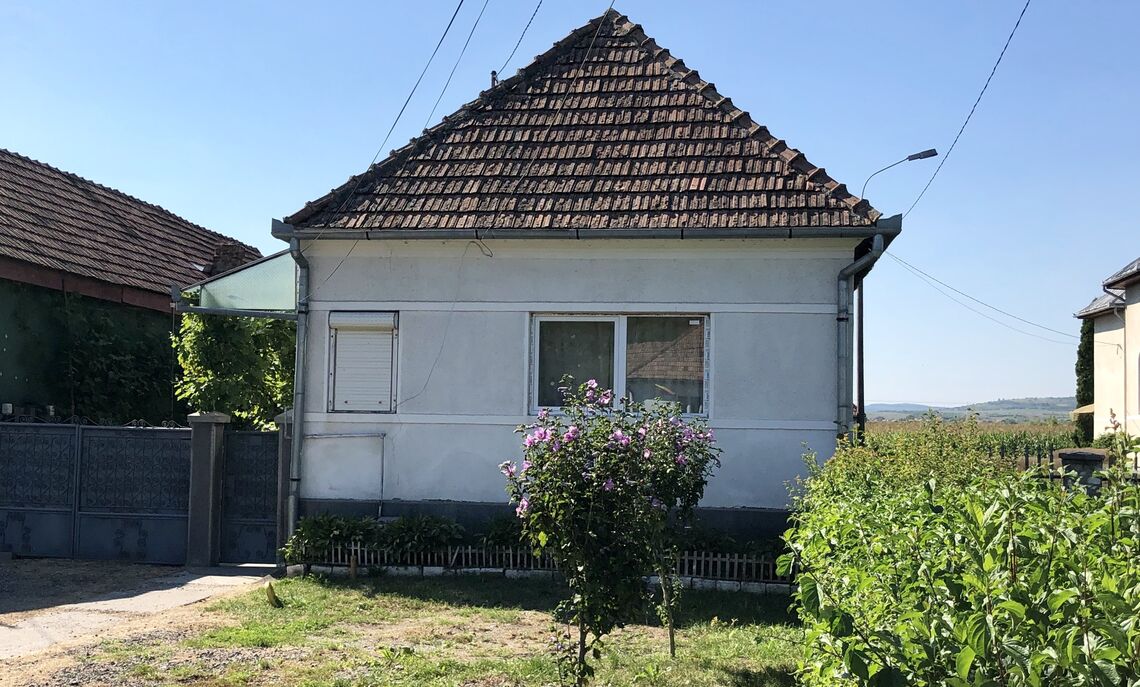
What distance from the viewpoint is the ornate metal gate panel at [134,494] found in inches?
486

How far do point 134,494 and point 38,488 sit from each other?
1251 mm

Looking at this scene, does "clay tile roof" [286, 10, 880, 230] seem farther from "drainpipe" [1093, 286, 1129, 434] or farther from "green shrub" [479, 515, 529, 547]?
"drainpipe" [1093, 286, 1129, 434]

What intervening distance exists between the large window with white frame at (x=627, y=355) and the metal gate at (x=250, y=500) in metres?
3.39

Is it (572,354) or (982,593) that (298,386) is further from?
(982,593)

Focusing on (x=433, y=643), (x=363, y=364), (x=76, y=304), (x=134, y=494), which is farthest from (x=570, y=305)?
(x=76, y=304)

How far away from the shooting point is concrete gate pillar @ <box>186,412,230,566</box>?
475 inches

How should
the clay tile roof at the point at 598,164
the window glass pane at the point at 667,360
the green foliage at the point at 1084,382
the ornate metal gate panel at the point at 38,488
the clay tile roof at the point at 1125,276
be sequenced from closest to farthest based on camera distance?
the clay tile roof at the point at 598,164
the window glass pane at the point at 667,360
the ornate metal gate panel at the point at 38,488
the clay tile roof at the point at 1125,276
the green foliage at the point at 1084,382

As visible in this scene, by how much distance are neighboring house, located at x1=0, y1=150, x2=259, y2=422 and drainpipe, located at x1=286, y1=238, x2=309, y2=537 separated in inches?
235

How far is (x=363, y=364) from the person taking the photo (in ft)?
37.7

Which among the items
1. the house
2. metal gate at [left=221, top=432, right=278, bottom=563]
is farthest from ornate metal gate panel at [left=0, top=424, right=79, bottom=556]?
the house

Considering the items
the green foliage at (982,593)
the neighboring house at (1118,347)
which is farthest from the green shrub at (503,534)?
the neighboring house at (1118,347)

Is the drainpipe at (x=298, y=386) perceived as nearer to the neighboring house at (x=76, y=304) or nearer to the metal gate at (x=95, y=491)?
the metal gate at (x=95, y=491)

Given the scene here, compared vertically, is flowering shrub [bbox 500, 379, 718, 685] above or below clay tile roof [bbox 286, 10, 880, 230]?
below

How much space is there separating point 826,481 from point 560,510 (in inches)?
64.7
